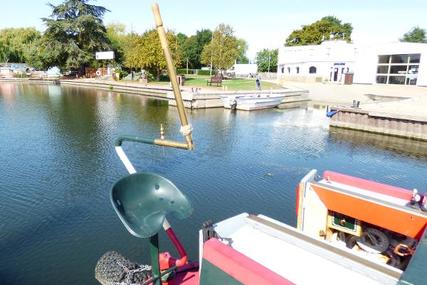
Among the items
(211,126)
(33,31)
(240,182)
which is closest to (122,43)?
(33,31)

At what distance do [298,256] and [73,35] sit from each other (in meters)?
69.9

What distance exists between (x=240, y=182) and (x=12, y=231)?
8272 mm

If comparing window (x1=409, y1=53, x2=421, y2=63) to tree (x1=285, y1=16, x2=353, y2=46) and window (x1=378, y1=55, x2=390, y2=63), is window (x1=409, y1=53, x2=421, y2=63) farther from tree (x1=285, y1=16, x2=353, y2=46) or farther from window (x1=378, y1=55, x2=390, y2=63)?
tree (x1=285, y1=16, x2=353, y2=46)

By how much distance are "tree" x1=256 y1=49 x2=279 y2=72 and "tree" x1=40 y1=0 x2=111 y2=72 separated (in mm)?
47272

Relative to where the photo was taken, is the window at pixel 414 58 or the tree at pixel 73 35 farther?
the tree at pixel 73 35

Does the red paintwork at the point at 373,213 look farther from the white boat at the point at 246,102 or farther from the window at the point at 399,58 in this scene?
the window at the point at 399,58

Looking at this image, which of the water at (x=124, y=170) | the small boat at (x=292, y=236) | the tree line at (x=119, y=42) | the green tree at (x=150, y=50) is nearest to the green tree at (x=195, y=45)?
the tree line at (x=119, y=42)

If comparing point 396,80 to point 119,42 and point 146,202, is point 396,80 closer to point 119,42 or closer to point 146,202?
point 146,202

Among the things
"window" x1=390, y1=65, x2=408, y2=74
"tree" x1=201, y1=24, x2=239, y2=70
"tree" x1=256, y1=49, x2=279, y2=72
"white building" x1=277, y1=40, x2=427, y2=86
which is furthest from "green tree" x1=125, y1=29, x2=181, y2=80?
"tree" x1=256, y1=49, x2=279, y2=72

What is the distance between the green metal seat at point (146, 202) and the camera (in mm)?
4289

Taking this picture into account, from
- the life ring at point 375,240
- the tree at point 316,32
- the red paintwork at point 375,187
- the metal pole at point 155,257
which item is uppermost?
the tree at point 316,32

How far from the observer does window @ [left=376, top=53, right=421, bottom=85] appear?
41166 mm

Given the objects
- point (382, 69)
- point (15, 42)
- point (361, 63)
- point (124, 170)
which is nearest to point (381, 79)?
point (382, 69)

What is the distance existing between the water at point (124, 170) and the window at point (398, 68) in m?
19.4
